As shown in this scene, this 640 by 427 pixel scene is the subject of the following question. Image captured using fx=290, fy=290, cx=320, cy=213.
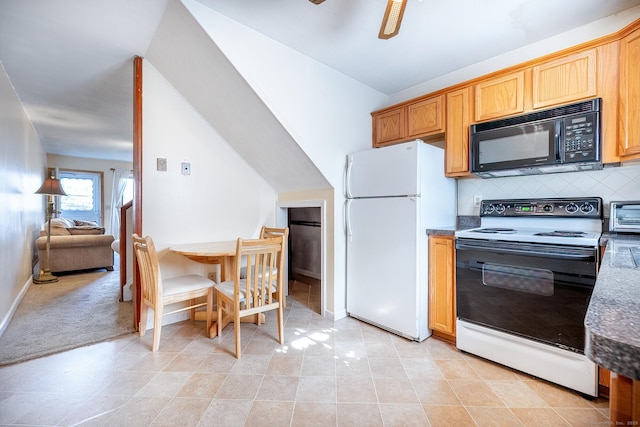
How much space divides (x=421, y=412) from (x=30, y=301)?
4255mm

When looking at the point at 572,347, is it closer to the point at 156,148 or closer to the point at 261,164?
the point at 261,164

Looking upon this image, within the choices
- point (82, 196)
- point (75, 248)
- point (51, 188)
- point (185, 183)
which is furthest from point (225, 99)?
point (82, 196)

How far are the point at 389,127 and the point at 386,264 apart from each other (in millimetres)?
1448

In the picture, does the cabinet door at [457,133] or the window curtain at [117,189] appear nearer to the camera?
the cabinet door at [457,133]

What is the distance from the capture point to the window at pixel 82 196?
6.99 metres

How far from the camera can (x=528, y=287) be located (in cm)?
189

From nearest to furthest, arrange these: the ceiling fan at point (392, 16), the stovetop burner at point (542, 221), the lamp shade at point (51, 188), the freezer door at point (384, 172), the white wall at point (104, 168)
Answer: the ceiling fan at point (392, 16), the stovetop burner at point (542, 221), the freezer door at point (384, 172), the lamp shade at point (51, 188), the white wall at point (104, 168)

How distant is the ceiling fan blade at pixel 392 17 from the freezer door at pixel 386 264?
122 cm

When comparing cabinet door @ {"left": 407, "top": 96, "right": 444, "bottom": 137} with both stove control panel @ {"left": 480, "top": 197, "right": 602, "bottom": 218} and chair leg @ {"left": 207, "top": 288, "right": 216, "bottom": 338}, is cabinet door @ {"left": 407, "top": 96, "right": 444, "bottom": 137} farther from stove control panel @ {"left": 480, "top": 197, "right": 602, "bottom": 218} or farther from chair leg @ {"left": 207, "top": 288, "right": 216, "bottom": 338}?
chair leg @ {"left": 207, "top": 288, "right": 216, "bottom": 338}

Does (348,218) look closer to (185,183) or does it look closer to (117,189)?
(185,183)

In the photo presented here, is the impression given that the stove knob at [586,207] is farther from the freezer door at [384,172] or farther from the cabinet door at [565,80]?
the freezer door at [384,172]

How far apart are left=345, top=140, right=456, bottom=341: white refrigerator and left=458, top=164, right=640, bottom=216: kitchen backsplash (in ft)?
0.57

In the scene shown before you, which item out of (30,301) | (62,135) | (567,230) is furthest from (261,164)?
(62,135)

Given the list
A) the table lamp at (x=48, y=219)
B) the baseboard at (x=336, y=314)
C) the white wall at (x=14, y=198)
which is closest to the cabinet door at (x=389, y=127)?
the baseboard at (x=336, y=314)
